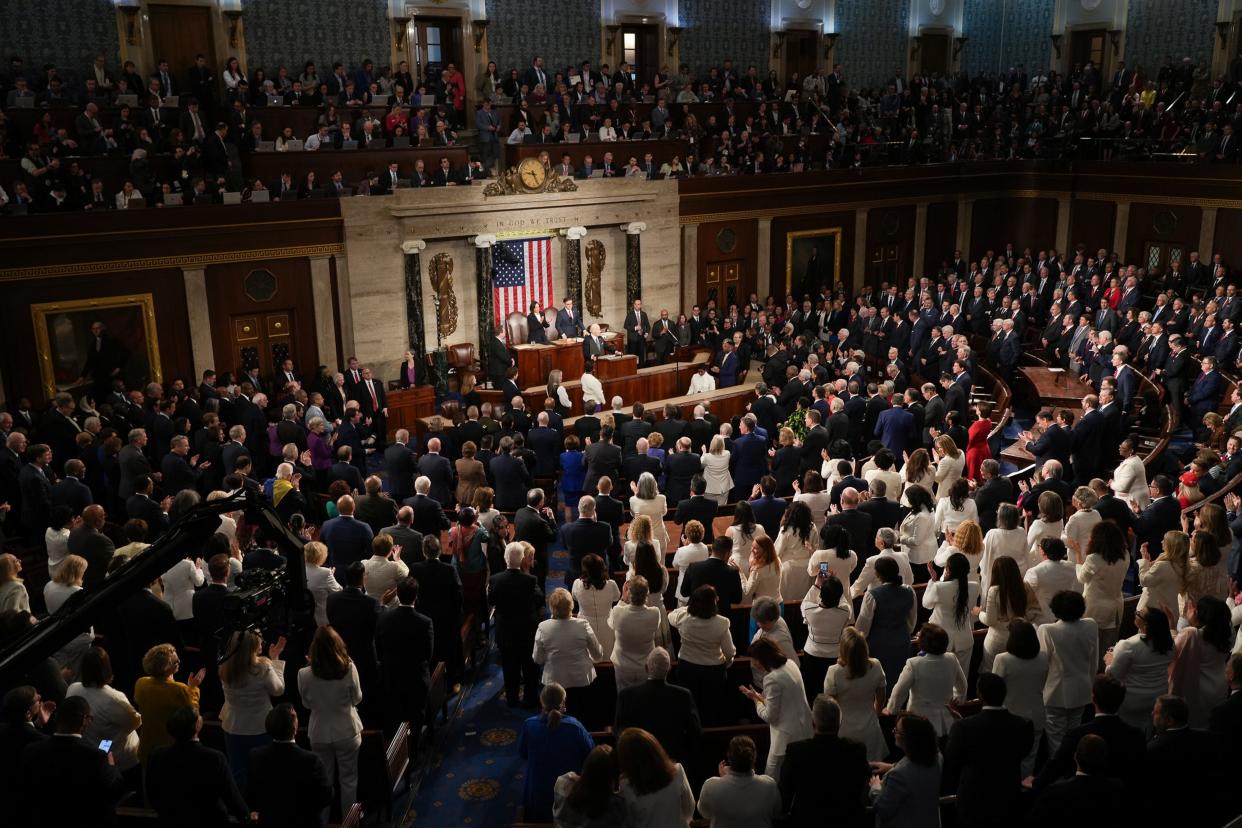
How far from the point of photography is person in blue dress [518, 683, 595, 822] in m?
5.36

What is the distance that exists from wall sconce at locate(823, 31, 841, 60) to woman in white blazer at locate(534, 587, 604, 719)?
914 inches

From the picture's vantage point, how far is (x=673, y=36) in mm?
23969

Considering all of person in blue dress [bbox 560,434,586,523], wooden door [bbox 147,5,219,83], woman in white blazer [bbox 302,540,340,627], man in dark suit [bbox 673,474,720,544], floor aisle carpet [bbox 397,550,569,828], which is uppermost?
wooden door [bbox 147,5,219,83]

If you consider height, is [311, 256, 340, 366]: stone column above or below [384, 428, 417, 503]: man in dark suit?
above

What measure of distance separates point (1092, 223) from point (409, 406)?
16.9 metres

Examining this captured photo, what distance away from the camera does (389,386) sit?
17625 millimetres

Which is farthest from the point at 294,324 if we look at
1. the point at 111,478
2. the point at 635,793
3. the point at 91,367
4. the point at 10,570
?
the point at 635,793

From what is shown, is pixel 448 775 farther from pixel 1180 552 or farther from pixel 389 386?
pixel 389 386

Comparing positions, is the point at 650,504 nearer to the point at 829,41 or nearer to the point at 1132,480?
the point at 1132,480

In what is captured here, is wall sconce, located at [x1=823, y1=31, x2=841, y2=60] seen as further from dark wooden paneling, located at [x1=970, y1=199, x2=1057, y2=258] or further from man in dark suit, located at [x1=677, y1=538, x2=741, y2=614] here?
man in dark suit, located at [x1=677, y1=538, x2=741, y2=614]

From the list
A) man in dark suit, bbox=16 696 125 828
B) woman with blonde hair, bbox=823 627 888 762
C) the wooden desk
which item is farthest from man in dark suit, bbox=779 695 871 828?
the wooden desk

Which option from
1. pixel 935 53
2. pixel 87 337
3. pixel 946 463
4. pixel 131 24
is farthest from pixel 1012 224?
pixel 87 337

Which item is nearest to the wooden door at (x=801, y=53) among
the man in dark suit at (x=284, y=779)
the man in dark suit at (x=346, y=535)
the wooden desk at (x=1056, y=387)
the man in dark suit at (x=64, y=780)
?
the wooden desk at (x=1056, y=387)

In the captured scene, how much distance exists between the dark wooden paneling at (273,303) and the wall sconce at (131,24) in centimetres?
515
